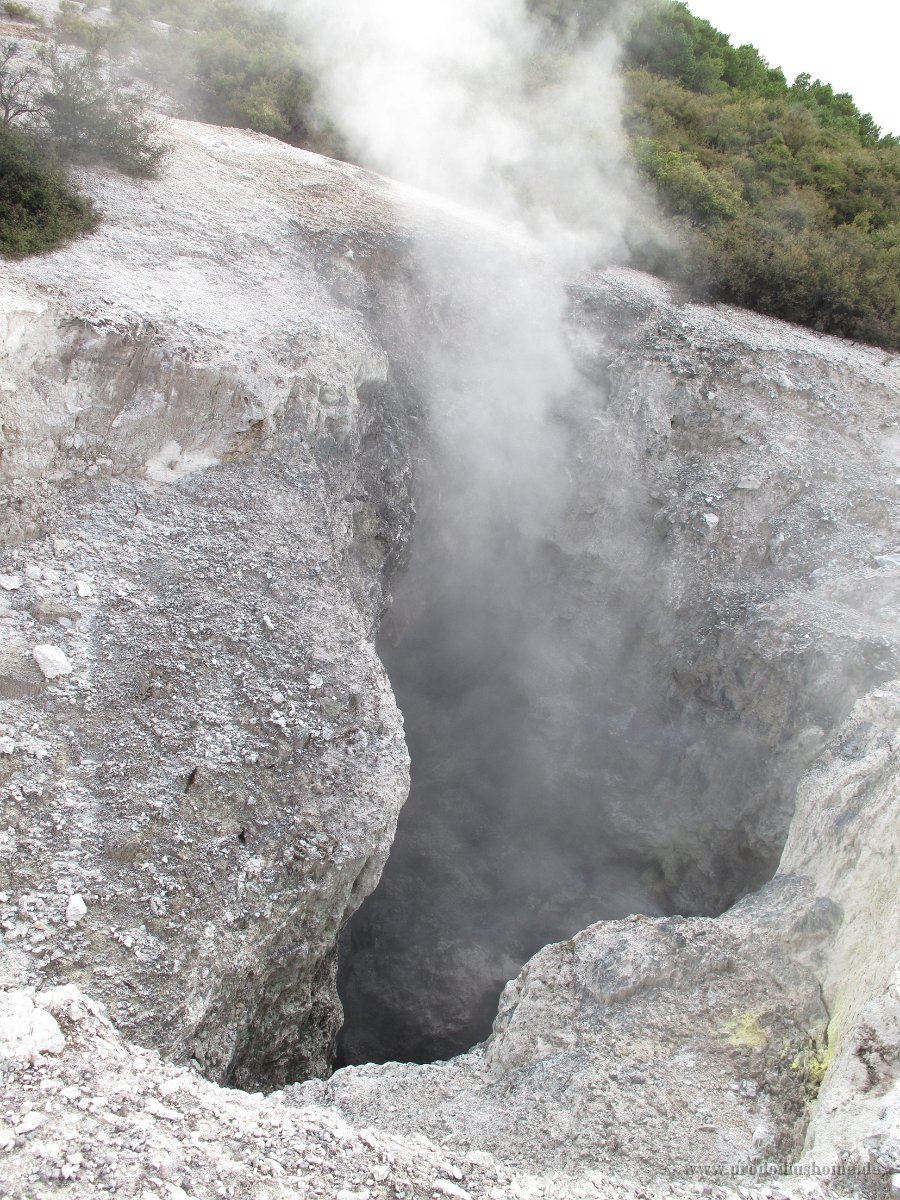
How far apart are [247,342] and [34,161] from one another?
2.79m

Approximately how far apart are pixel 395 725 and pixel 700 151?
1267 cm

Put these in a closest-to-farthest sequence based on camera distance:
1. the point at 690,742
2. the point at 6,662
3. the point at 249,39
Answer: the point at 6,662 < the point at 690,742 < the point at 249,39

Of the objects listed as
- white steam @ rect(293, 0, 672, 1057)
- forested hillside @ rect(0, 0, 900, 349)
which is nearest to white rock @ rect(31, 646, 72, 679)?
forested hillside @ rect(0, 0, 900, 349)

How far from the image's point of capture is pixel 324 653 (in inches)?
269

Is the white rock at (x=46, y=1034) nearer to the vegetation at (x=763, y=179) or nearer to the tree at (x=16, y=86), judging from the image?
the tree at (x=16, y=86)

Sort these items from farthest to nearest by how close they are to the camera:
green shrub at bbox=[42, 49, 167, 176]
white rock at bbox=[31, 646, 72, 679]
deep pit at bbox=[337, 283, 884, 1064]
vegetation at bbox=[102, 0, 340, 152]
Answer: vegetation at bbox=[102, 0, 340, 152] < deep pit at bbox=[337, 283, 884, 1064] < green shrub at bbox=[42, 49, 167, 176] < white rock at bbox=[31, 646, 72, 679]

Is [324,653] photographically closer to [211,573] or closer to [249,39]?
[211,573]

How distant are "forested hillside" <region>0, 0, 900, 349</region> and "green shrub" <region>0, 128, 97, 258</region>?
0.13m

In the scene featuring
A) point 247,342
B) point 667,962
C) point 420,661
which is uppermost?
point 247,342

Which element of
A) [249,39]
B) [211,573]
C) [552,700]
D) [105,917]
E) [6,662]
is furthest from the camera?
[249,39]

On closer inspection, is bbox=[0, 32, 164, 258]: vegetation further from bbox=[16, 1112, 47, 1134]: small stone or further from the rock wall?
bbox=[16, 1112, 47, 1134]: small stone

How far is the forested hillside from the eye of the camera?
38.0ft

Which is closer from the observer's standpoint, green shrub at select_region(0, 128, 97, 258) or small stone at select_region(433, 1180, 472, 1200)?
small stone at select_region(433, 1180, 472, 1200)

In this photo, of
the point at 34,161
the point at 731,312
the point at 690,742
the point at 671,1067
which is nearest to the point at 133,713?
the point at 671,1067
